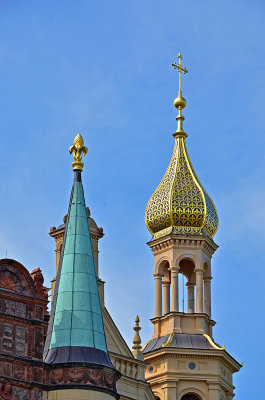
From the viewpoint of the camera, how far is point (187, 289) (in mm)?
56531

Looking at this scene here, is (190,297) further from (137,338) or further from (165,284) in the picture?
(137,338)

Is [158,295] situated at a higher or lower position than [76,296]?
higher

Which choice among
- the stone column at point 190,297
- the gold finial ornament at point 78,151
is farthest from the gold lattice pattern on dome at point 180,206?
the gold finial ornament at point 78,151

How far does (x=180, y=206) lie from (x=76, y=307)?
1504 cm

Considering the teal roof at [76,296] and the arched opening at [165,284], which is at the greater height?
the arched opening at [165,284]

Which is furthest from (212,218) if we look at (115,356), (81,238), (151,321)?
(81,238)

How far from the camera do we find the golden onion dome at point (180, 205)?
54312 mm

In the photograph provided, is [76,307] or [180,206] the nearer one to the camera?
[76,307]

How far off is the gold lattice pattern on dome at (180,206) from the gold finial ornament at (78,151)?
1114 cm

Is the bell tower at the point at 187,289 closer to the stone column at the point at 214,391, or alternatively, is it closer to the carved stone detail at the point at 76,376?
the stone column at the point at 214,391

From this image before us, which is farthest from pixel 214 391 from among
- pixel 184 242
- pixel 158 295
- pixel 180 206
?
pixel 180 206

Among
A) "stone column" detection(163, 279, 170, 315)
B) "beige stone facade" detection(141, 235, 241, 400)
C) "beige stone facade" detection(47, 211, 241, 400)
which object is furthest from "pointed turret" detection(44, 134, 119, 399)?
"stone column" detection(163, 279, 170, 315)

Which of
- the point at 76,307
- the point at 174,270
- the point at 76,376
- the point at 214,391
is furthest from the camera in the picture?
the point at 174,270

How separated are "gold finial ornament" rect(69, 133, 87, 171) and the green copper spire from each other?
Answer: 122 cm
